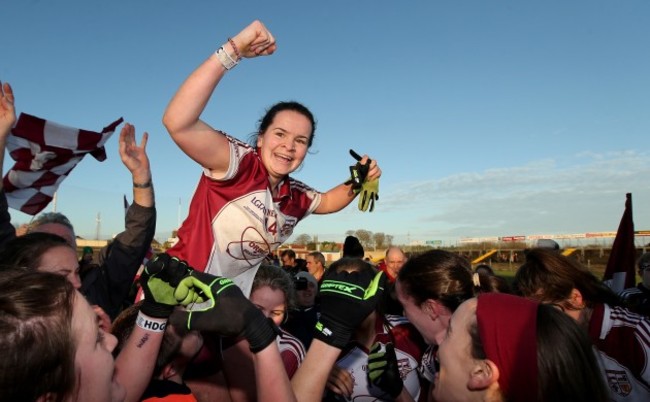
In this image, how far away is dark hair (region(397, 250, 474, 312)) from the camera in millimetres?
3141

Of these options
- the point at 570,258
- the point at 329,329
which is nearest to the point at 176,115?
the point at 329,329

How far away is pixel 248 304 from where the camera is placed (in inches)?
75.5

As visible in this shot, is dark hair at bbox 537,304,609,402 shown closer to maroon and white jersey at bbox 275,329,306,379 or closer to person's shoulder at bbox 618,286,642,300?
maroon and white jersey at bbox 275,329,306,379

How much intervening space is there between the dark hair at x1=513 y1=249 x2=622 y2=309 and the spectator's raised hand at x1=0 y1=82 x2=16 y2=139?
3.92 metres

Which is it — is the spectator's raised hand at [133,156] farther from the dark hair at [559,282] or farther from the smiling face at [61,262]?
the dark hair at [559,282]

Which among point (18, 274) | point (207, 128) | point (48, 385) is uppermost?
point (207, 128)

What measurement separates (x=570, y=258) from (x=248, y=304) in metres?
3.02

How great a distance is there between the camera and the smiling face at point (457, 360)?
186 centimetres

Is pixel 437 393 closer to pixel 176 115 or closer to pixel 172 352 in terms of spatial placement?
pixel 172 352

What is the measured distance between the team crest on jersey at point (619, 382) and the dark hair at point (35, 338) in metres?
3.43

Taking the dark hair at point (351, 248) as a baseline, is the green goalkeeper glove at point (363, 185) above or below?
above

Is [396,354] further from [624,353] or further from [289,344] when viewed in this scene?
[624,353]

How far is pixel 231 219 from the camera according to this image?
312 centimetres

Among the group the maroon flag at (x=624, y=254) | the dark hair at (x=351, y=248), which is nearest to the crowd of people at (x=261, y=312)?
the maroon flag at (x=624, y=254)
